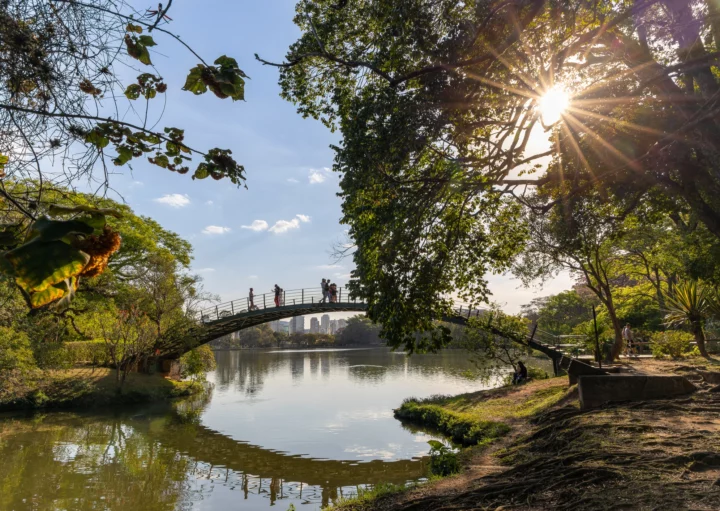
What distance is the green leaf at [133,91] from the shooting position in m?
2.59

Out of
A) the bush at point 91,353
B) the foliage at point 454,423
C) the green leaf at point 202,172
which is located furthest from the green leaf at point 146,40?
the bush at point 91,353

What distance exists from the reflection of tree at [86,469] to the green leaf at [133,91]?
9.42m

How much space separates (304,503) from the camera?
9.75m

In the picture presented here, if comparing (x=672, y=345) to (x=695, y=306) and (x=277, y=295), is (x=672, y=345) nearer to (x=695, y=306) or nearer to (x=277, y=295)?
(x=695, y=306)

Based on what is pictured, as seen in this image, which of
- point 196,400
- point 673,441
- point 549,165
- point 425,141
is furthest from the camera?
point 196,400

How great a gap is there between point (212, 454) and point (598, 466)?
11949 mm

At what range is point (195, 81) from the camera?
2.15 metres

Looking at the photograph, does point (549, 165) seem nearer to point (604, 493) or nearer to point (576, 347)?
point (604, 493)

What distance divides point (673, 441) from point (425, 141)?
525 cm

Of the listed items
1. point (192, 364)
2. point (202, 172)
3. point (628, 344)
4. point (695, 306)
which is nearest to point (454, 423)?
point (695, 306)

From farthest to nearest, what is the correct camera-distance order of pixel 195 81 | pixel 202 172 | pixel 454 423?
pixel 454 423 → pixel 202 172 → pixel 195 81

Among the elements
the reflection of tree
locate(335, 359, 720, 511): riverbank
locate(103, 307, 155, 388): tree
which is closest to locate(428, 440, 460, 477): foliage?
locate(335, 359, 720, 511): riverbank

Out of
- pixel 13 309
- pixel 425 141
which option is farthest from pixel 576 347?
pixel 13 309

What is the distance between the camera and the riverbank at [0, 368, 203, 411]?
17812 millimetres
